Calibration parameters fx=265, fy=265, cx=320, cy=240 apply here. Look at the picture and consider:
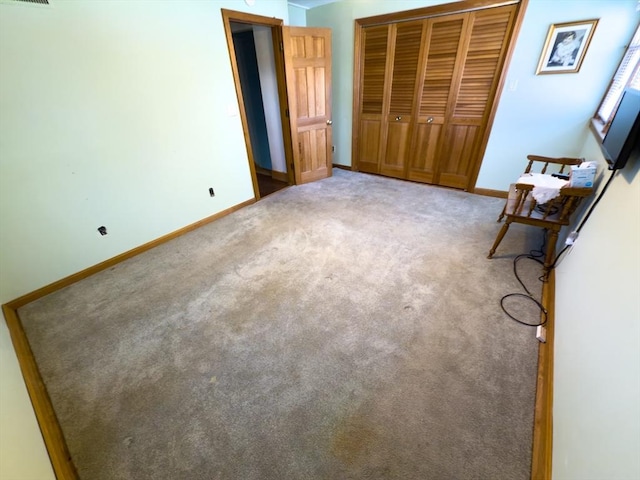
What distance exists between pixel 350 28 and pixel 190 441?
4658mm

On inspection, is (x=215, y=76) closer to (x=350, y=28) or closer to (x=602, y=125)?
(x=350, y=28)

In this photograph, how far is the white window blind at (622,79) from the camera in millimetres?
2017

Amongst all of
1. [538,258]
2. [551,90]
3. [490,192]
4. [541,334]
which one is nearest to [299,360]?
[541,334]

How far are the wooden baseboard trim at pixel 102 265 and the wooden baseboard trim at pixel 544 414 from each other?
3.19m

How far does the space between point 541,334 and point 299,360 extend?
1.48 m

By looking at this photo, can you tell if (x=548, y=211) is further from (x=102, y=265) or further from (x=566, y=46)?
(x=102, y=265)

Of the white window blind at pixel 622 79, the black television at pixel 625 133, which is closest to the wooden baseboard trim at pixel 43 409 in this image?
the black television at pixel 625 133

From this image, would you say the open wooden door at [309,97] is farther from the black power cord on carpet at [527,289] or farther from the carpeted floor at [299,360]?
the black power cord on carpet at [527,289]

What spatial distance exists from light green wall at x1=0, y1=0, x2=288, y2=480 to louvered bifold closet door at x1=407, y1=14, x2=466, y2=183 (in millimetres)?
1961

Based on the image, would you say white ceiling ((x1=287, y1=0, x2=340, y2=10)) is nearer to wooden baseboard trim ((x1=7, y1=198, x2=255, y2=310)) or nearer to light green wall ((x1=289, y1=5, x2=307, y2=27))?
light green wall ((x1=289, y1=5, x2=307, y2=27))

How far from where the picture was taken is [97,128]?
2.14 metres

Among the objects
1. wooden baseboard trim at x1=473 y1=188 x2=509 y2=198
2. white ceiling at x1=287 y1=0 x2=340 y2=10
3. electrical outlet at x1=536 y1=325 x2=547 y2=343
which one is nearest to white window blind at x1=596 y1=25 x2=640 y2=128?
wooden baseboard trim at x1=473 y1=188 x2=509 y2=198

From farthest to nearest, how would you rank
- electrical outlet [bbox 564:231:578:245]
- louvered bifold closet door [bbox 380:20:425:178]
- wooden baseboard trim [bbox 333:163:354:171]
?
1. wooden baseboard trim [bbox 333:163:354:171]
2. louvered bifold closet door [bbox 380:20:425:178]
3. electrical outlet [bbox 564:231:578:245]

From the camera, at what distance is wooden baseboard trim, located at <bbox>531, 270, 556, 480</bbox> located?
1.09 m
